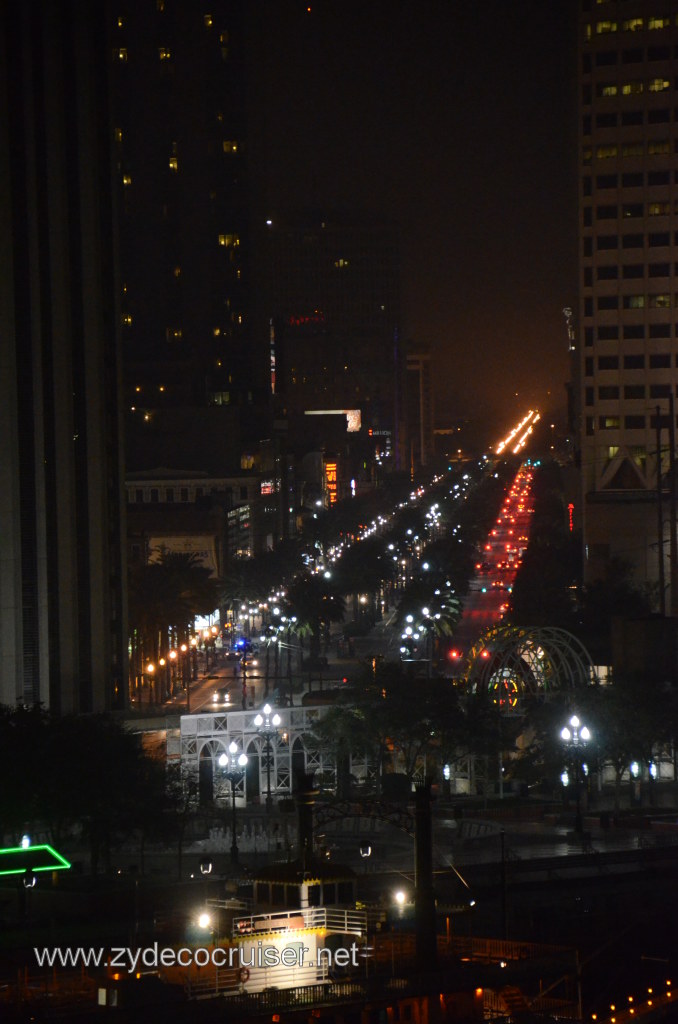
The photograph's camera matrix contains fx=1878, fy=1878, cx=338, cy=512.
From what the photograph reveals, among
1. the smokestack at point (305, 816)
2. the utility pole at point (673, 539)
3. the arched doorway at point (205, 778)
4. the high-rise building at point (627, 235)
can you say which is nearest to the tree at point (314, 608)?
the utility pole at point (673, 539)

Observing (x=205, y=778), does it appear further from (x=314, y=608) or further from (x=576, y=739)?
(x=314, y=608)

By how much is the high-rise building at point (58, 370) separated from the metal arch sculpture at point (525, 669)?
1966 centimetres

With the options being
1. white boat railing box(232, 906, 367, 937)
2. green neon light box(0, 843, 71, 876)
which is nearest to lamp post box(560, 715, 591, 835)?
green neon light box(0, 843, 71, 876)

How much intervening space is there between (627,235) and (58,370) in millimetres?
68205

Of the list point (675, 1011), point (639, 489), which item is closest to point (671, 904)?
point (675, 1011)

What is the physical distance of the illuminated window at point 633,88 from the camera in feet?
478

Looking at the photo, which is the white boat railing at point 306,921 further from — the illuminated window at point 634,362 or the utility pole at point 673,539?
the illuminated window at point 634,362

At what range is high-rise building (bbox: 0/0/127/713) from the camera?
87.1 meters

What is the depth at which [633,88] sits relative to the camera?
146 m

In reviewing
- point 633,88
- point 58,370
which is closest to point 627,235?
point 633,88

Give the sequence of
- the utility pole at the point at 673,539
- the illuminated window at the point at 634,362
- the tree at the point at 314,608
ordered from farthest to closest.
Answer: the illuminated window at the point at 634,362
the tree at the point at 314,608
the utility pole at the point at 673,539

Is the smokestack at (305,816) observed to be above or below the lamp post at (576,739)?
above

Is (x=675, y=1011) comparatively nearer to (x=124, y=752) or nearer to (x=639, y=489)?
(x=124, y=752)

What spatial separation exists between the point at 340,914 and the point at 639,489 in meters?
103
